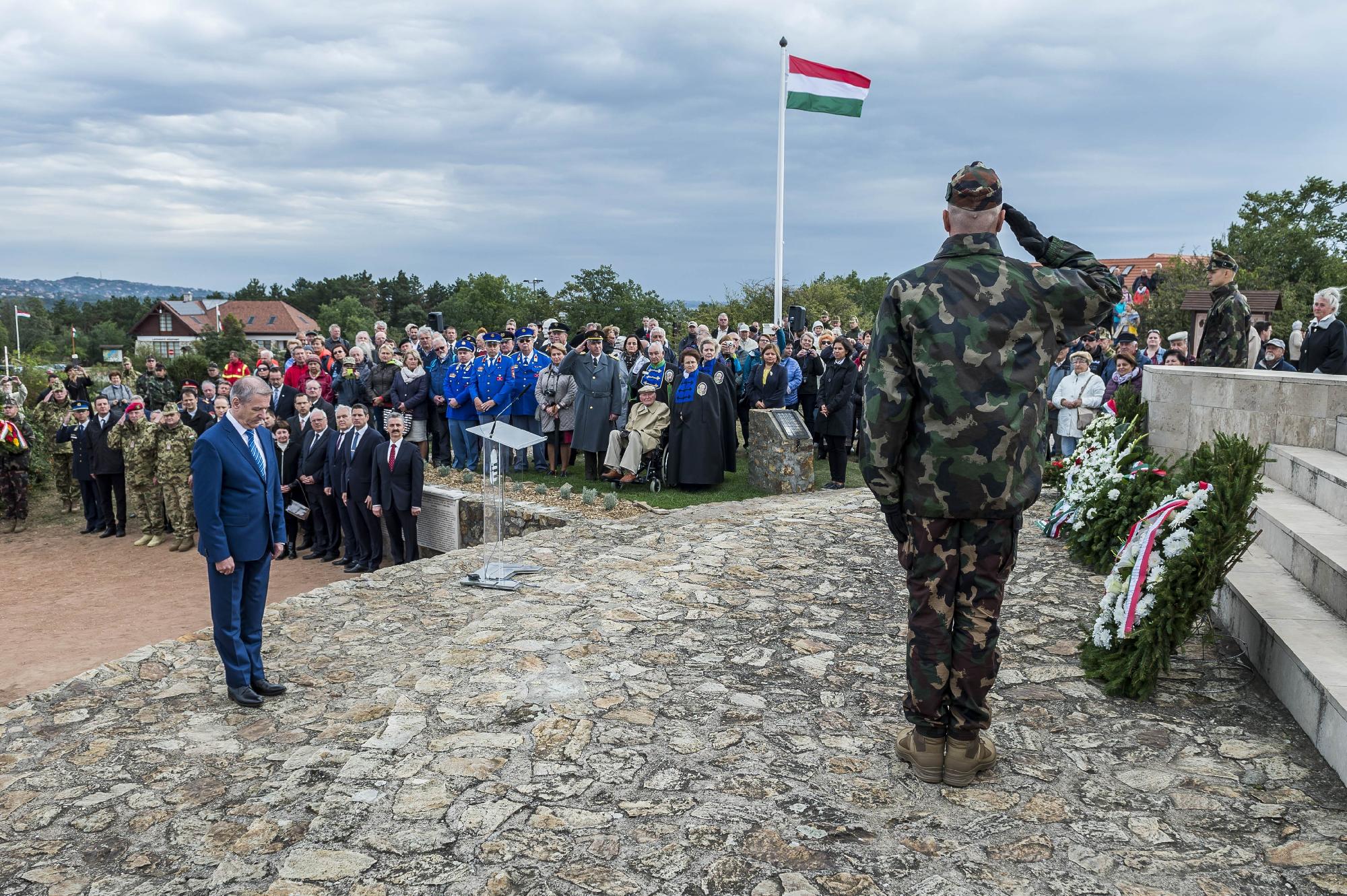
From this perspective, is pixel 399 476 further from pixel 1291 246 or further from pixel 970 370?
pixel 1291 246

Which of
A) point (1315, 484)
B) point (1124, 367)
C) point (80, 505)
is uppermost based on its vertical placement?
point (1124, 367)

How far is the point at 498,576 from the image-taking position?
833cm

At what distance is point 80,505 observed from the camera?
54.1 ft

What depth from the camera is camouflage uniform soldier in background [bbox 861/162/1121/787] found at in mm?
3219

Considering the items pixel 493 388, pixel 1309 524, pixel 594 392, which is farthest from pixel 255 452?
pixel 493 388

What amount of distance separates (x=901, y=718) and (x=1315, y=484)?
3.48 meters

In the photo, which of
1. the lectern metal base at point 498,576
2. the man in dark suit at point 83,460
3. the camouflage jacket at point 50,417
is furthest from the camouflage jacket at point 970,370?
the camouflage jacket at point 50,417

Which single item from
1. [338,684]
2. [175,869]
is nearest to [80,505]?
[338,684]

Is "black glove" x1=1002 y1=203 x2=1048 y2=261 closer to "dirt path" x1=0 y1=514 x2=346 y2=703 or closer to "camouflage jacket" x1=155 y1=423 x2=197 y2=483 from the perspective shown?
"dirt path" x1=0 y1=514 x2=346 y2=703

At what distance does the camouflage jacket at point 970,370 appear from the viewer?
3.21m

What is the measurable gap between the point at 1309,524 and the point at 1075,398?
548cm

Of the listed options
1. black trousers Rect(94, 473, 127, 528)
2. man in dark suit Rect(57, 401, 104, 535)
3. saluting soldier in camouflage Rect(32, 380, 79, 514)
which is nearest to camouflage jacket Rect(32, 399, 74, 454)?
saluting soldier in camouflage Rect(32, 380, 79, 514)

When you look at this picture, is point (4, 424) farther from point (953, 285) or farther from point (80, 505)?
point (953, 285)

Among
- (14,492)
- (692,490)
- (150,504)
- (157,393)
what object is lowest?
(14,492)
